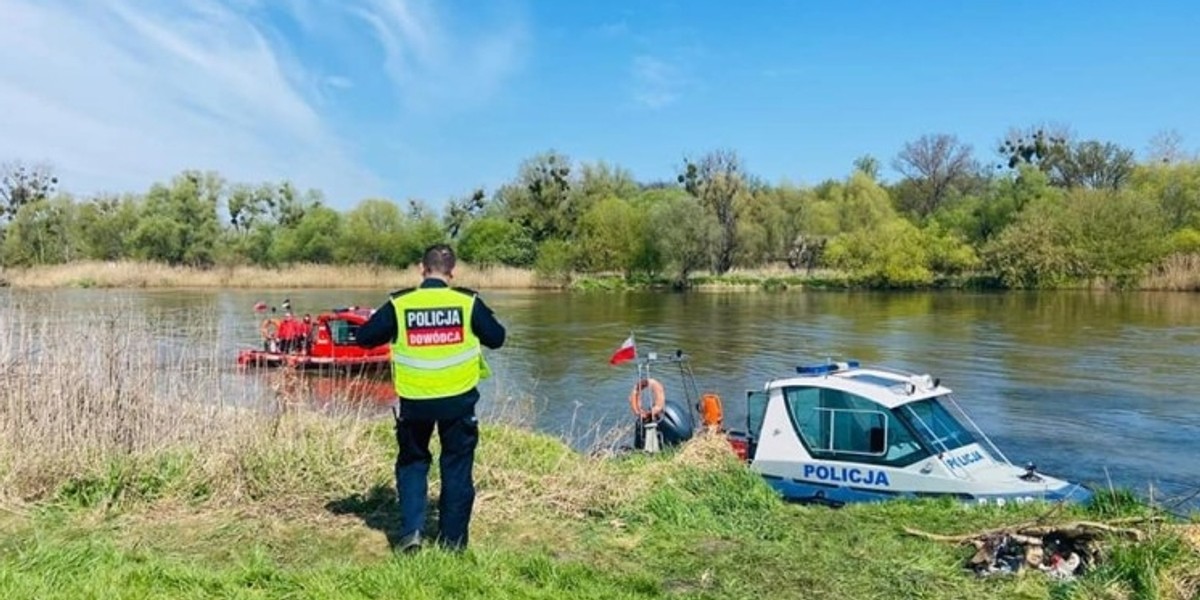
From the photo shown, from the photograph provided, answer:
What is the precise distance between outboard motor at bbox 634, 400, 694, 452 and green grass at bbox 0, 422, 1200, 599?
14.9 ft

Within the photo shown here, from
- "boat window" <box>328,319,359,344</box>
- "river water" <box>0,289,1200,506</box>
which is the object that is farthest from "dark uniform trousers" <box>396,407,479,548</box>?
"boat window" <box>328,319,359,344</box>

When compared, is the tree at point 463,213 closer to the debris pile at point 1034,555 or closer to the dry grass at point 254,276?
the dry grass at point 254,276

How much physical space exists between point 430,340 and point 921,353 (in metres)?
24.9

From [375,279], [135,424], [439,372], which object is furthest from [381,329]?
[375,279]

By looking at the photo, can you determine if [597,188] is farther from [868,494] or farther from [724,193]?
[868,494]

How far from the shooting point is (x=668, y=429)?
44.0 feet

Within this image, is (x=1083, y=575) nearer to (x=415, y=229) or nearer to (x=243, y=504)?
(x=243, y=504)

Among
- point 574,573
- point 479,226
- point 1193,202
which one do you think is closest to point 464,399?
point 574,573

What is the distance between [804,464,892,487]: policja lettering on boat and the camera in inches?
410

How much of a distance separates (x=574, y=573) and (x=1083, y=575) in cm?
290

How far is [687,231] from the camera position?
2660 inches

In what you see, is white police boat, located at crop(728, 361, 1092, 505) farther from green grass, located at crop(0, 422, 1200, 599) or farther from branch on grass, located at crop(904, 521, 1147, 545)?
branch on grass, located at crop(904, 521, 1147, 545)

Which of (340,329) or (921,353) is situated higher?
(340,329)

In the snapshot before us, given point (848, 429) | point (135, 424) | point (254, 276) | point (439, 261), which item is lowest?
point (848, 429)
